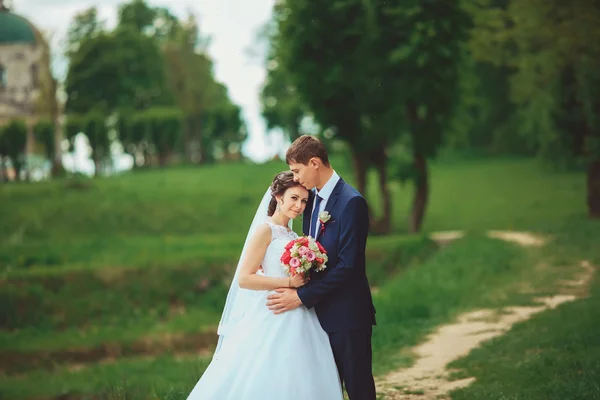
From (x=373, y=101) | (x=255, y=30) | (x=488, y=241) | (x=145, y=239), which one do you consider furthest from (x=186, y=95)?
(x=488, y=241)

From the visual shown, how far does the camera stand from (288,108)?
1741 inches

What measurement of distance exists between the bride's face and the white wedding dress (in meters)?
0.19

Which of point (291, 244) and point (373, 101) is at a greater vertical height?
point (373, 101)

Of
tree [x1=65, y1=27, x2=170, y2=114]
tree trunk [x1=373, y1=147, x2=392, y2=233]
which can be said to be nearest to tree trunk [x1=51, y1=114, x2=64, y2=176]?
tree [x1=65, y1=27, x2=170, y2=114]

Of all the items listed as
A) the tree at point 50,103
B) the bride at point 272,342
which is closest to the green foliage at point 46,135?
the tree at point 50,103

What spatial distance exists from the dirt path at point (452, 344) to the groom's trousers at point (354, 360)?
2.63m

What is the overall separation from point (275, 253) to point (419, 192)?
20.9 metres

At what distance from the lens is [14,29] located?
43500mm

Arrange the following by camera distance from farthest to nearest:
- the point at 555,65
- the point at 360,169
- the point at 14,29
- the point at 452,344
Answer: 1. the point at 14,29
2. the point at 360,169
3. the point at 555,65
4. the point at 452,344

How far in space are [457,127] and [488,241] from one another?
7.29 m

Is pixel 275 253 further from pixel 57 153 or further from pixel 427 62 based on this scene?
pixel 57 153

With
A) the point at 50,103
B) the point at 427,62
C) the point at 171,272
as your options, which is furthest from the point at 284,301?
the point at 50,103

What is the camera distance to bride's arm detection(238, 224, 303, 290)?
622 centimetres

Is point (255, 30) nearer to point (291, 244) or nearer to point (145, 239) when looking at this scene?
point (145, 239)
